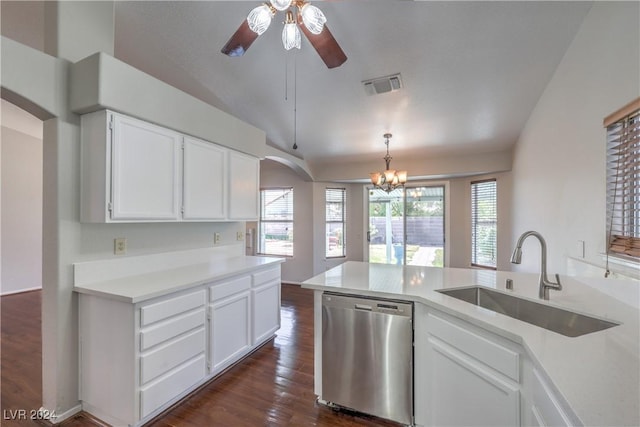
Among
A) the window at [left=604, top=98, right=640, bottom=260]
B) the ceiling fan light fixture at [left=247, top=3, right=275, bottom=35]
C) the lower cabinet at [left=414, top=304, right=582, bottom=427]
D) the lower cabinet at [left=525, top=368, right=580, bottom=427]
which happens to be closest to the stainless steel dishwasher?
the lower cabinet at [left=414, top=304, right=582, bottom=427]

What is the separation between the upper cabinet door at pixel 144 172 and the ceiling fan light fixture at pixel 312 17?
142 cm

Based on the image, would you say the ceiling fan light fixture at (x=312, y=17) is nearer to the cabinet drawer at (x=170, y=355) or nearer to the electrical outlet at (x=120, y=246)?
the electrical outlet at (x=120, y=246)

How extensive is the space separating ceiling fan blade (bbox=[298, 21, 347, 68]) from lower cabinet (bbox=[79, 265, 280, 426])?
198cm

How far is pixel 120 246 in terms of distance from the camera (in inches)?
86.1

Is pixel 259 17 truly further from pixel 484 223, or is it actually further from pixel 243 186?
pixel 484 223

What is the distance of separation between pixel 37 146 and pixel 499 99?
24.7 feet

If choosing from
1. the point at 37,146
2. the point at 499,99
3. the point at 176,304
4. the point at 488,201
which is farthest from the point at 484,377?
the point at 37,146

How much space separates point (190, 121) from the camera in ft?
8.14

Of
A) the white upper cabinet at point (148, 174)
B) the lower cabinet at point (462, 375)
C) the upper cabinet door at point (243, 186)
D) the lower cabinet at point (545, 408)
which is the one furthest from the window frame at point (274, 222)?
the lower cabinet at point (545, 408)

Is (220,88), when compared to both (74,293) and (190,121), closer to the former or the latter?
(190,121)

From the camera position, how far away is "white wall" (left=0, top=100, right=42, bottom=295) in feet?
15.2

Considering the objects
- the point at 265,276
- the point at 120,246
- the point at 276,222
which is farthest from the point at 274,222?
the point at 120,246

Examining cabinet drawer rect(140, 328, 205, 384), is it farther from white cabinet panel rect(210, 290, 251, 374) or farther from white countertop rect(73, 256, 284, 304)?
white countertop rect(73, 256, 284, 304)

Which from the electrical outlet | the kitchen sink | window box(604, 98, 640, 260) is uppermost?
window box(604, 98, 640, 260)
